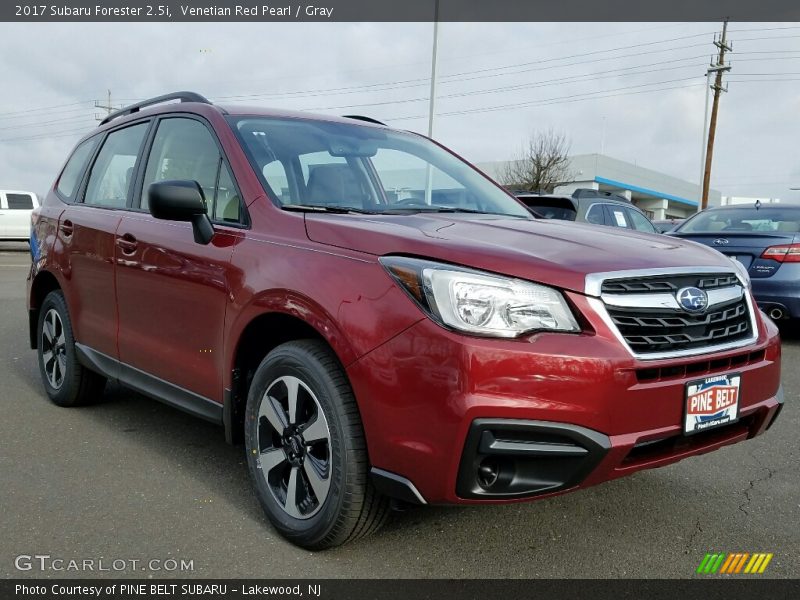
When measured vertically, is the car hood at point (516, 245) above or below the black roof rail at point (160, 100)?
below

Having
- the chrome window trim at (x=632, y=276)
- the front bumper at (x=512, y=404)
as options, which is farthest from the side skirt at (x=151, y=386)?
the chrome window trim at (x=632, y=276)

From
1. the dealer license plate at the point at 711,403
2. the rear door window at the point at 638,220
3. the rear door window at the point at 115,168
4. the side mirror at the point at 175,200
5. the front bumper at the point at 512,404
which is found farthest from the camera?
the rear door window at the point at 638,220

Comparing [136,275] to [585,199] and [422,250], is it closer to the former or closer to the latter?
[422,250]

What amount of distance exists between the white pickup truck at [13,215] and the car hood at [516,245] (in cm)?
2433

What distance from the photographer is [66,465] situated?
148 inches

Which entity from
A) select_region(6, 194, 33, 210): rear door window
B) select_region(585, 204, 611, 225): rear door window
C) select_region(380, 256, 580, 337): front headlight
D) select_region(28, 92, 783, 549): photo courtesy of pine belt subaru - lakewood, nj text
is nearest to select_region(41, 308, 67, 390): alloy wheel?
select_region(28, 92, 783, 549): photo courtesy of pine belt subaru - lakewood, nj text

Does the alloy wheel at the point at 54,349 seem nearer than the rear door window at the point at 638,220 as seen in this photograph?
Yes

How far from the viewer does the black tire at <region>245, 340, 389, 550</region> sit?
2557mm

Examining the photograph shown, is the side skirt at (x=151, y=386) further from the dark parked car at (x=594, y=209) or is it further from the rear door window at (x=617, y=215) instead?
the rear door window at (x=617, y=215)

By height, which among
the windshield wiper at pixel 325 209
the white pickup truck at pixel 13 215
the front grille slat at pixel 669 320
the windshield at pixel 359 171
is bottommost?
the white pickup truck at pixel 13 215

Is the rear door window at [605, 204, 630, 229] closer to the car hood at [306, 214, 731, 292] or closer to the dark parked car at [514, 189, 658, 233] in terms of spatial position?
the dark parked car at [514, 189, 658, 233]

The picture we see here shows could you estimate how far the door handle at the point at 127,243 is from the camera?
3789 mm

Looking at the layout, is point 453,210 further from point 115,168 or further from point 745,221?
point 745,221

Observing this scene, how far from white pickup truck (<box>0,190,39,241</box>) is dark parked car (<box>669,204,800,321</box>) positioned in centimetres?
2225
